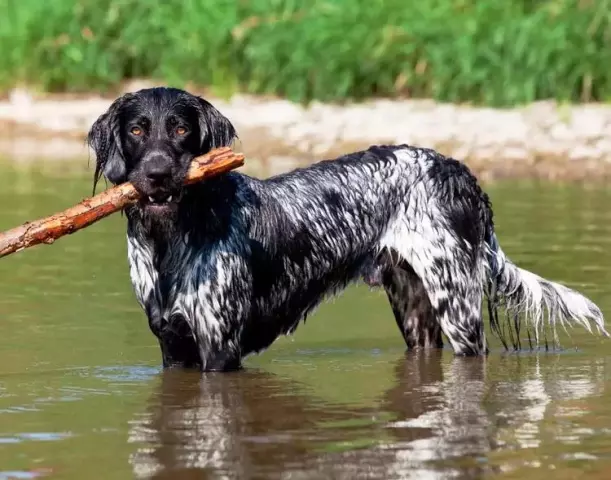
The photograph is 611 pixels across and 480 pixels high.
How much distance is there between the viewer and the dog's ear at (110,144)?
8.12 metres

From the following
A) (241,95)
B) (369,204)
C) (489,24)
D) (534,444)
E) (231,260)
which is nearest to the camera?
(534,444)

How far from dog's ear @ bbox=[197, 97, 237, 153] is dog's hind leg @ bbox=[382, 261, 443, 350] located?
4.57 ft

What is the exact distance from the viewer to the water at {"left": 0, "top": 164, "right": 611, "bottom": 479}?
6.66 m

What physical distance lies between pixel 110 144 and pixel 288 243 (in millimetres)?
1155

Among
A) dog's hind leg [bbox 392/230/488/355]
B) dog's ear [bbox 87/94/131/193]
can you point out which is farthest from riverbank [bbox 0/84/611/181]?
dog's ear [bbox 87/94/131/193]

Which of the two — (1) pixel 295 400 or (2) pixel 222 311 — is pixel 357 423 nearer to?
(1) pixel 295 400

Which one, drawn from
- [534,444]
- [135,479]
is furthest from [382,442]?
[135,479]

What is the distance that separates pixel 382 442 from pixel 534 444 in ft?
2.10

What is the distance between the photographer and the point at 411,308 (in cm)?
940

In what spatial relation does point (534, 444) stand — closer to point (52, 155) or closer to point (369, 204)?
point (369, 204)

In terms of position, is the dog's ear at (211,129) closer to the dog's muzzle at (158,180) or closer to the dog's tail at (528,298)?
the dog's muzzle at (158,180)

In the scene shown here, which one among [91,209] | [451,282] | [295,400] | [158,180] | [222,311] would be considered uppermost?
[158,180]

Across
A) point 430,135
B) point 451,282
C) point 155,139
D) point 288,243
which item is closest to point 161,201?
point 155,139

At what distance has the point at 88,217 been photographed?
313 inches
